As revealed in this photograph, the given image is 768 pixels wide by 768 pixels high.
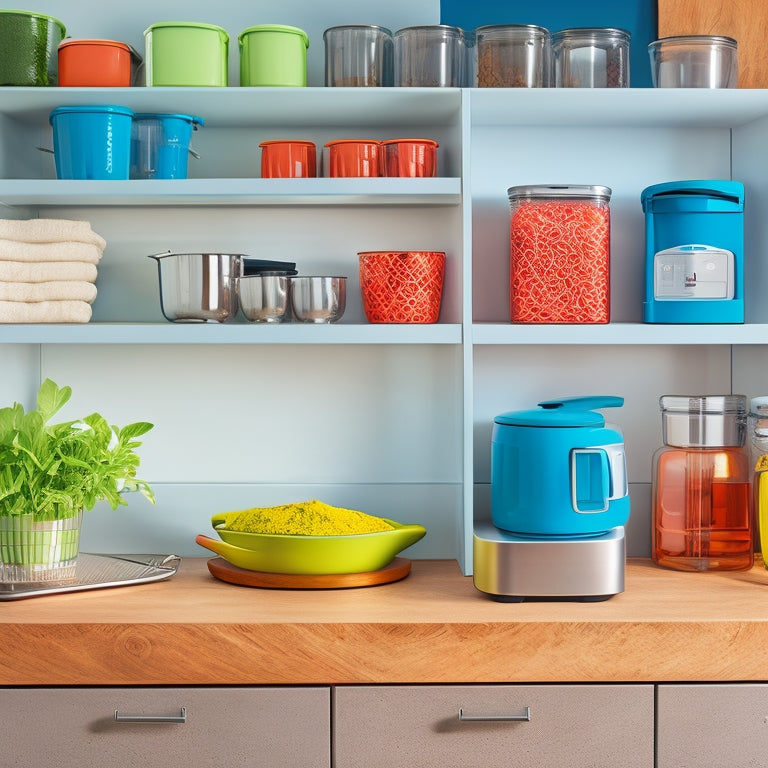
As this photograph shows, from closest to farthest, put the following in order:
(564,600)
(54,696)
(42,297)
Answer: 1. (54,696)
2. (564,600)
3. (42,297)

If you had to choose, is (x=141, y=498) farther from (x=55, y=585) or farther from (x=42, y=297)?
(x=42, y=297)

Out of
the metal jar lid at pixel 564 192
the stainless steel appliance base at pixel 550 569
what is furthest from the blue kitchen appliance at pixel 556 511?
the metal jar lid at pixel 564 192

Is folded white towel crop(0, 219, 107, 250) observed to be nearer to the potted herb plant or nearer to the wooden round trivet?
the potted herb plant

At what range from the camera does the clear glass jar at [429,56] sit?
1860 mm

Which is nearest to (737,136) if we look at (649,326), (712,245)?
(712,245)

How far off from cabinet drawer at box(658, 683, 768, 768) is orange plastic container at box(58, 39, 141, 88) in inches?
60.3

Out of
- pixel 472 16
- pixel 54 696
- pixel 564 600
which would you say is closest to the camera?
pixel 54 696

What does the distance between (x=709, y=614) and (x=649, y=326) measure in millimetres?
575

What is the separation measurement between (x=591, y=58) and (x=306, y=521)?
1.08m

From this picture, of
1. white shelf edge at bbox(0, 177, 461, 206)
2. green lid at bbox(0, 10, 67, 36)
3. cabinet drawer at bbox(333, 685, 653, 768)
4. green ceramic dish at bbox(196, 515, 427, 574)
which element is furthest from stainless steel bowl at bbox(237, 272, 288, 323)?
cabinet drawer at bbox(333, 685, 653, 768)

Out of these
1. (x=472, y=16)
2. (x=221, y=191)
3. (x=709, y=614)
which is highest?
(x=472, y=16)

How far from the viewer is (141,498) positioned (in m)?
2.08

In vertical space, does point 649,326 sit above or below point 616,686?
above

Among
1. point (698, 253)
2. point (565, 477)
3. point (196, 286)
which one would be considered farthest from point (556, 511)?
point (196, 286)
